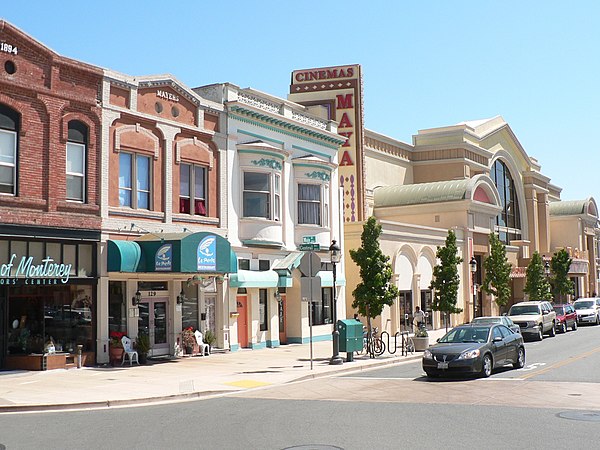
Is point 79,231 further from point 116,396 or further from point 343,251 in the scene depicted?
point 343,251

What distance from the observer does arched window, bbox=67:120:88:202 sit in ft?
79.2

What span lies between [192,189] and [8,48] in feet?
28.1

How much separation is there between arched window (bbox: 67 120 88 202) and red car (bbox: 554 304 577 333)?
27.6 meters

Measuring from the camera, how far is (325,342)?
34.4 m

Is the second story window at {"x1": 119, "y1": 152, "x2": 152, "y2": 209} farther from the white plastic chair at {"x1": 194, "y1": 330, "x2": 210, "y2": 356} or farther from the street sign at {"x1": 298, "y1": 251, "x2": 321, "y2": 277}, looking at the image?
the street sign at {"x1": 298, "y1": 251, "x2": 321, "y2": 277}

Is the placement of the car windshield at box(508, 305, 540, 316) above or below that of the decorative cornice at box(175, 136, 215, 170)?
below

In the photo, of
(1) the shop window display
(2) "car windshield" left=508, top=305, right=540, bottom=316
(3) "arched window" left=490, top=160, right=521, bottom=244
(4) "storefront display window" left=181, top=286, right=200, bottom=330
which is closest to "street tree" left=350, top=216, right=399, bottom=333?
(4) "storefront display window" left=181, top=286, right=200, bottom=330

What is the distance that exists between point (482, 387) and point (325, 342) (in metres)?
16.8

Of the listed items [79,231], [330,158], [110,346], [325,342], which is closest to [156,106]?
[79,231]

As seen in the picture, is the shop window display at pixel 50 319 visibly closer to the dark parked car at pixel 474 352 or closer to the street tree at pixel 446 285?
the dark parked car at pixel 474 352

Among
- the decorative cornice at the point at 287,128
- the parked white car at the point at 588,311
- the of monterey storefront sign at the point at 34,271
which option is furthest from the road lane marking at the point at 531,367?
the parked white car at the point at 588,311

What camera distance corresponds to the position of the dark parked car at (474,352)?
64.3ft

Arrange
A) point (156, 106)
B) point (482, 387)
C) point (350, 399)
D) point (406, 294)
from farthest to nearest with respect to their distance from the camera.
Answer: point (406, 294) → point (156, 106) → point (482, 387) → point (350, 399)

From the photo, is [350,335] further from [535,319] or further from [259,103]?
[535,319]
